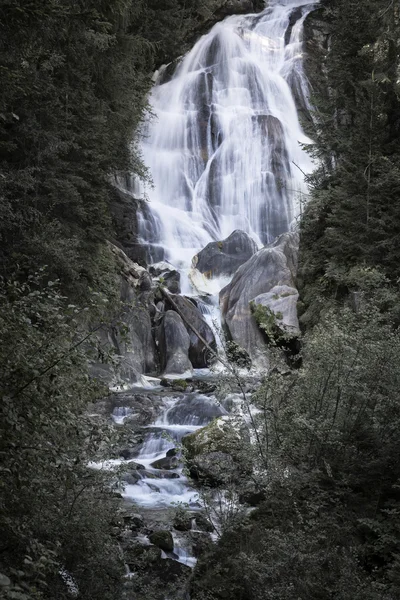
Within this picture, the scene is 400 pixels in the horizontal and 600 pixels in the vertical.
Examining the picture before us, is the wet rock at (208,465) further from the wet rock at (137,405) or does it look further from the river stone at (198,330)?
the river stone at (198,330)

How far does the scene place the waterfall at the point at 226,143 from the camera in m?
24.1

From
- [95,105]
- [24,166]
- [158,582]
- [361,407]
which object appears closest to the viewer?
[158,582]

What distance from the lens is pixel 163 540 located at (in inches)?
261

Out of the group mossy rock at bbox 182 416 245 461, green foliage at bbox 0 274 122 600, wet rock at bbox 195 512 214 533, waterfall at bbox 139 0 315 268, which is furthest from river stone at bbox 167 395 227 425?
waterfall at bbox 139 0 315 268

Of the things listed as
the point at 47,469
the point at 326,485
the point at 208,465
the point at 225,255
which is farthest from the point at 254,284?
the point at 47,469

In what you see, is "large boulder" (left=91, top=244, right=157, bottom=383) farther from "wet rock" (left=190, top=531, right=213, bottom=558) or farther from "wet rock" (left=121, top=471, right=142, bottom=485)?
"wet rock" (left=190, top=531, right=213, bottom=558)

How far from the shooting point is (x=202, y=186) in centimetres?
2620

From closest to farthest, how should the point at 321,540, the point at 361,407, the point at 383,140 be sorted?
the point at 321,540
the point at 361,407
the point at 383,140

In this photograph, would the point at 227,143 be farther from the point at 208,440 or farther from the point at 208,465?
the point at 208,465

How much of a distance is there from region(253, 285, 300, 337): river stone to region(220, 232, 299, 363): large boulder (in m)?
0.41

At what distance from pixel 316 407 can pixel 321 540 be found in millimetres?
1642

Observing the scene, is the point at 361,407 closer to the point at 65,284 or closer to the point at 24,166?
the point at 65,284

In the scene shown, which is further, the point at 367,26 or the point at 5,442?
the point at 367,26

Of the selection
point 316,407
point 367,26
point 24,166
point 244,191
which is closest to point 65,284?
point 24,166
